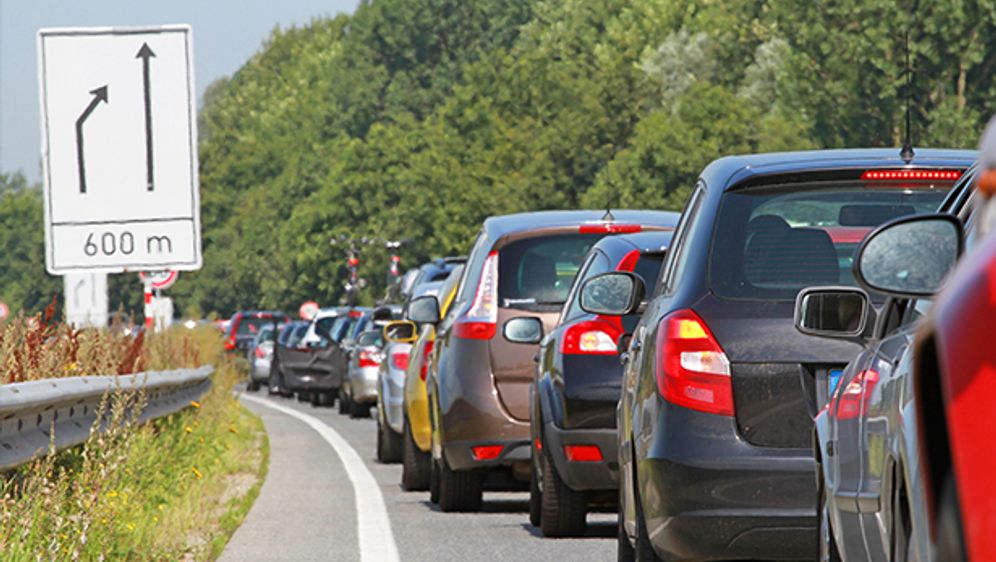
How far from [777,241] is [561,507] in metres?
4.00

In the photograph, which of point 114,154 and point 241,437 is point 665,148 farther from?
point 114,154

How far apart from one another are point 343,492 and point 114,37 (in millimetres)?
3882

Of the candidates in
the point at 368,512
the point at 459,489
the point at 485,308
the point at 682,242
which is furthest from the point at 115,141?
the point at 682,242

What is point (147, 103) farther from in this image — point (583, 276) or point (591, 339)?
point (591, 339)

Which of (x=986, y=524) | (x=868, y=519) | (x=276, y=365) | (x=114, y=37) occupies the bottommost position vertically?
(x=276, y=365)

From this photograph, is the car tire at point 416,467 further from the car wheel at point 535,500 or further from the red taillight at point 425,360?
the car wheel at point 535,500

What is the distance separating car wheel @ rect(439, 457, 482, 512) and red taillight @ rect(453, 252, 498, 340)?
971 millimetres

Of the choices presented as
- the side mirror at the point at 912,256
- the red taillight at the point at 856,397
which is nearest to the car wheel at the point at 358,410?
the red taillight at the point at 856,397

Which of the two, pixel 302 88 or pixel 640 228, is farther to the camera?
pixel 302 88

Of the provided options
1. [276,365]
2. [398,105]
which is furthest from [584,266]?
[398,105]

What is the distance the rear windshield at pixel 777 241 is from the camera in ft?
26.1

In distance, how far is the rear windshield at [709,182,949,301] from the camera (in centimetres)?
795

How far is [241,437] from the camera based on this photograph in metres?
24.9

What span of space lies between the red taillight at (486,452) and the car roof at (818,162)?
201 inches
